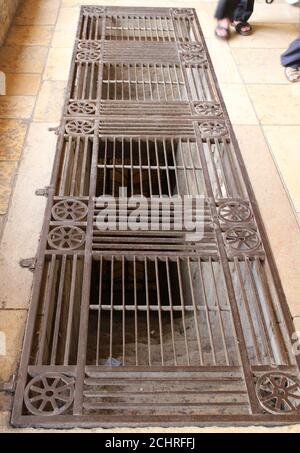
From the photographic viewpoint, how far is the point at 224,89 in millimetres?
3938

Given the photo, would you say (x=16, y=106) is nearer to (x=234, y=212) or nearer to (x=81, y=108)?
(x=81, y=108)

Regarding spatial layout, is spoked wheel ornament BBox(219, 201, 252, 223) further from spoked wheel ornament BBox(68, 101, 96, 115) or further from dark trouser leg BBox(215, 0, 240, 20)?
dark trouser leg BBox(215, 0, 240, 20)

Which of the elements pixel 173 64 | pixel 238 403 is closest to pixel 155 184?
pixel 173 64

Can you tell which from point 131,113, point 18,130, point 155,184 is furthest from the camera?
point 155,184

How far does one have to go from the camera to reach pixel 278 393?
1.87 m

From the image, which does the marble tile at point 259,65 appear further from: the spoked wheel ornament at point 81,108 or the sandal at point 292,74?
the spoked wheel ornament at point 81,108

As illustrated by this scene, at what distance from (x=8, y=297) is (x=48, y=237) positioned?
0.41m

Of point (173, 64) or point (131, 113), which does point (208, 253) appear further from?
point (173, 64)

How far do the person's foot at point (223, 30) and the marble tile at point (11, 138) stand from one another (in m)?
2.54

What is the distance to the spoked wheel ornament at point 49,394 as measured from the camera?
5.84 ft

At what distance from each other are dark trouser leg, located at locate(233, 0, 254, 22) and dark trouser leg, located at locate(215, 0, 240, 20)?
35mm

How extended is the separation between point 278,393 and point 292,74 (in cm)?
322
